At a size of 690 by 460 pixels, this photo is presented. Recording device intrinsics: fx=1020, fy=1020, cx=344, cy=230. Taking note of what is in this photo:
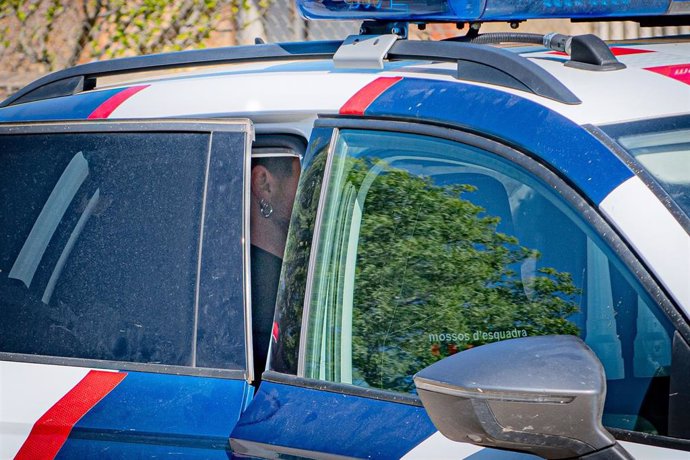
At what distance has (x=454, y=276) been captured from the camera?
5.83 ft

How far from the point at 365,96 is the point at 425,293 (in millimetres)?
440

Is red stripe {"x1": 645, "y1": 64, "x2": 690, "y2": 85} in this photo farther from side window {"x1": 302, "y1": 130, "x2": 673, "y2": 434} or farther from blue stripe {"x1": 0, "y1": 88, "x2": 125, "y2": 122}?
blue stripe {"x1": 0, "y1": 88, "x2": 125, "y2": 122}

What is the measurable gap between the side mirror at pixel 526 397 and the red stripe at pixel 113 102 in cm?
122

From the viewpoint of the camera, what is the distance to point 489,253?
1750mm

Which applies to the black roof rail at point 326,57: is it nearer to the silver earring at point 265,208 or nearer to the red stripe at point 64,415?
the silver earring at point 265,208

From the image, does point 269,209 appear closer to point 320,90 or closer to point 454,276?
point 320,90

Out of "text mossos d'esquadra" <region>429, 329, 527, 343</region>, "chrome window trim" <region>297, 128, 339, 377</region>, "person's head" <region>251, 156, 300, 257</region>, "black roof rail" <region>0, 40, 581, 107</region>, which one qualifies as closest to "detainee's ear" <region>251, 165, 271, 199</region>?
"person's head" <region>251, 156, 300, 257</region>

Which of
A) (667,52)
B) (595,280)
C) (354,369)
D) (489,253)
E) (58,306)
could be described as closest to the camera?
(595,280)

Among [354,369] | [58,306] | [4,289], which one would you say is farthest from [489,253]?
[4,289]

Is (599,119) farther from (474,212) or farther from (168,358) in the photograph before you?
(168,358)

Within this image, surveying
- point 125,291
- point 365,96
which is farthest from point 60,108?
point 365,96

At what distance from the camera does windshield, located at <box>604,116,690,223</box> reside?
161cm

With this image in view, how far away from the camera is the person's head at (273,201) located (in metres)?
2.16

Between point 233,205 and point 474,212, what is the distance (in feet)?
1.76
